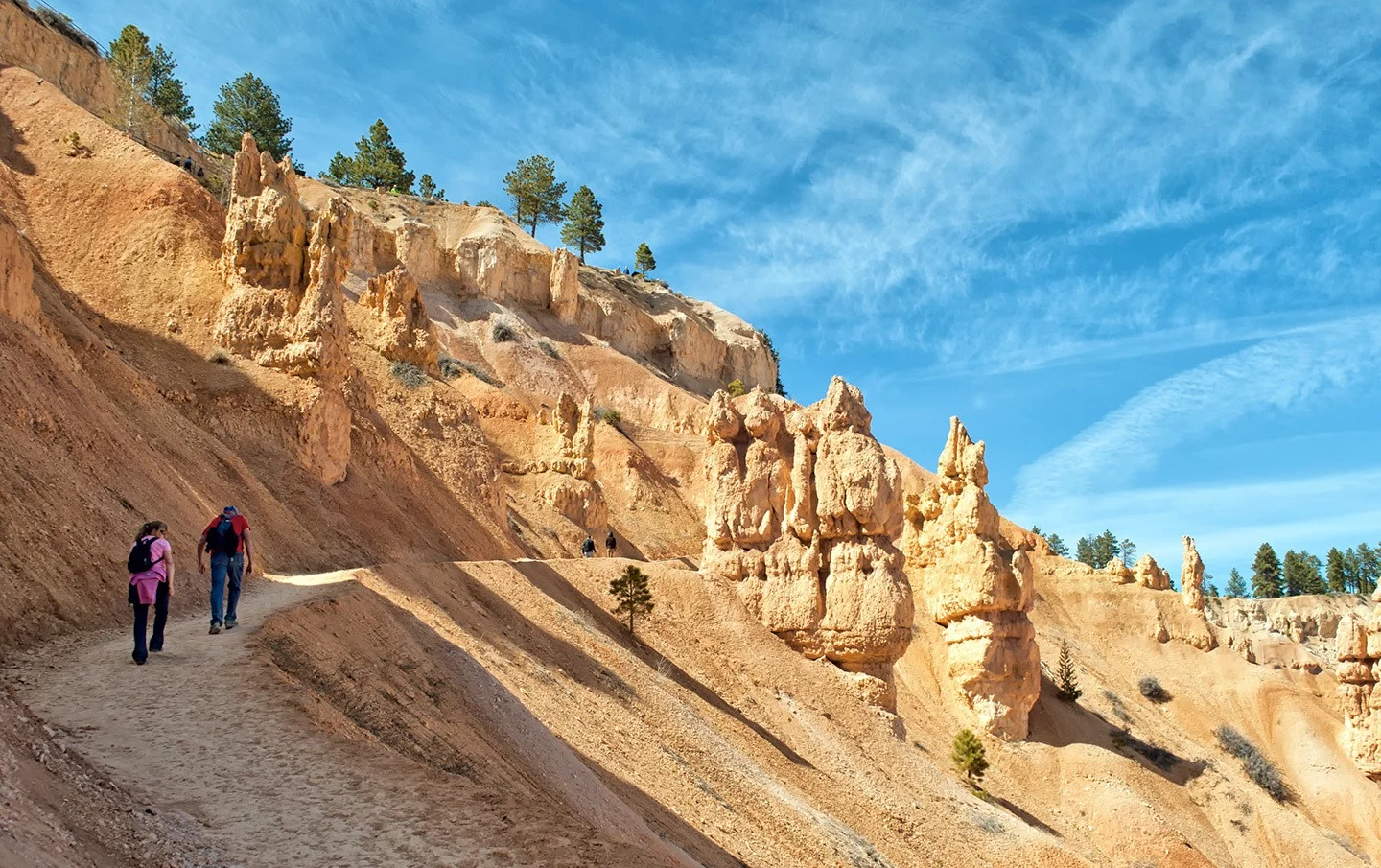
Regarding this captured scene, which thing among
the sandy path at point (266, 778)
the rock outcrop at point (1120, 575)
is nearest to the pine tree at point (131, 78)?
the sandy path at point (266, 778)

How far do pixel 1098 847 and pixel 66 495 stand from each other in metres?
27.7

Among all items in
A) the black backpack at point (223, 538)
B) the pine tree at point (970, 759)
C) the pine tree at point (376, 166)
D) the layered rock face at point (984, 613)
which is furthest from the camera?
the pine tree at point (376, 166)

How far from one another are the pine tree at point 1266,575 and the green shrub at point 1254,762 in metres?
60.4

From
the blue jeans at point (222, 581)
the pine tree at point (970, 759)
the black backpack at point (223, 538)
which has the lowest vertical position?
the pine tree at point (970, 759)

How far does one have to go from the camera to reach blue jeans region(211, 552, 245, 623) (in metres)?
11.1

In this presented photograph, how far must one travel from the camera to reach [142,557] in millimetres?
10148

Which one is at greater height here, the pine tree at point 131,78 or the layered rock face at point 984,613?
the pine tree at point 131,78

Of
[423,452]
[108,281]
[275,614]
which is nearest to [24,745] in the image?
[275,614]

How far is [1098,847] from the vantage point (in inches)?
1155

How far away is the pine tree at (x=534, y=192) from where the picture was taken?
294ft

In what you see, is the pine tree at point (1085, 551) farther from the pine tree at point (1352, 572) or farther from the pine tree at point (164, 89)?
the pine tree at point (164, 89)

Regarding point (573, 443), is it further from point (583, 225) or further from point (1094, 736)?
point (583, 225)

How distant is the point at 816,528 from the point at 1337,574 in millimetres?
87622

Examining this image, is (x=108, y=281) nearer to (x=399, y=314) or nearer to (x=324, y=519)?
(x=324, y=519)
